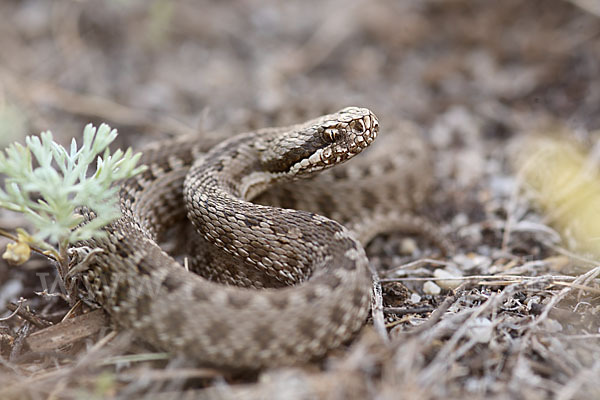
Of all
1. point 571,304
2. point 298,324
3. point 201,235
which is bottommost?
point 571,304

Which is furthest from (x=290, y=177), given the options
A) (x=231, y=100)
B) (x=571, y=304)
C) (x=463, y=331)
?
(x=231, y=100)

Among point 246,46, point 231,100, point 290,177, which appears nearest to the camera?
point 290,177

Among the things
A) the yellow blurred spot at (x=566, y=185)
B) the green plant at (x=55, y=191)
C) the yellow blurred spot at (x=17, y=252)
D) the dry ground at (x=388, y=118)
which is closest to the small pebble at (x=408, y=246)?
the dry ground at (x=388, y=118)

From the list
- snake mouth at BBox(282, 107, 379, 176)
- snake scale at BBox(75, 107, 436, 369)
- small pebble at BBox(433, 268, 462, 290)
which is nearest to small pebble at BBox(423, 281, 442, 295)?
small pebble at BBox(433, 268, 462, 290)

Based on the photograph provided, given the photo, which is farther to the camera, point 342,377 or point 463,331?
point 463,331

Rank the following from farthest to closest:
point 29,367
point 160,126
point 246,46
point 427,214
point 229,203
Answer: point 246,46 → point 160,126 → point 427,214 → point 229,203 → point 29,367

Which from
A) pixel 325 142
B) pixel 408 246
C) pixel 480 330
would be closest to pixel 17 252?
pixel 325 142

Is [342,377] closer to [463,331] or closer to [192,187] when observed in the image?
Result: [463,331]

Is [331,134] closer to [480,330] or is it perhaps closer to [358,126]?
[358,126]
